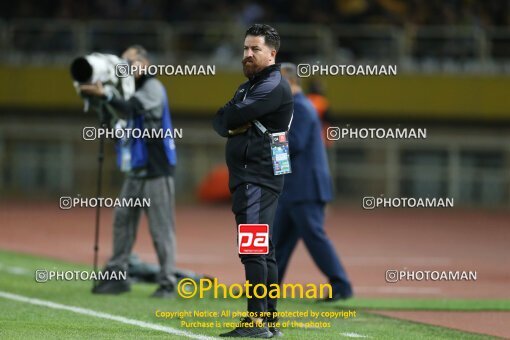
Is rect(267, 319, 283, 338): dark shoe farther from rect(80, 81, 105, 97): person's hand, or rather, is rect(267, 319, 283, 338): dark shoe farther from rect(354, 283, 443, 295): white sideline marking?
rect(354, 283, 443, 295): white sideline marking

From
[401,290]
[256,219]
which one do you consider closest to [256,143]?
[256,219]

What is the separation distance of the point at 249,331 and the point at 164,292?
3.00m

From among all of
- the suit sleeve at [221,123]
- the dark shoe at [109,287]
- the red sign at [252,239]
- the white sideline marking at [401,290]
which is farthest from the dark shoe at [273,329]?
the white sideline marking at [401,290]

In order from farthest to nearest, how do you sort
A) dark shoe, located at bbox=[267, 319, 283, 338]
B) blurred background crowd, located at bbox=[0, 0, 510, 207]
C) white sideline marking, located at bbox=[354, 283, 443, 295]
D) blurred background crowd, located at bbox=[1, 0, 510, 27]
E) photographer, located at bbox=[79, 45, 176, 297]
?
blurred background crowd, located at bbox=[1, 0, 510, 27]
blurred background crowd, located at bbox=[0, 0, 510, 207]
white sideline marking, located at bbox=[354, 283, 443, 295]
photographer, located at bbox=[79, 45, 176, 297]
dark shoe, located at bbox=[267, 319, 283, 338]

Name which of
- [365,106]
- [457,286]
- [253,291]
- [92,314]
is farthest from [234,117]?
[365,106]

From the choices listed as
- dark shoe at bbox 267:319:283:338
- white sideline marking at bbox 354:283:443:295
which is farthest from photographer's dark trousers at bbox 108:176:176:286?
dark shoe at bbox 267:319:283:338

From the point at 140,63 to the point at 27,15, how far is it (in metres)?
16.0

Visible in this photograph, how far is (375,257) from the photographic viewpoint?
1638 centimetres

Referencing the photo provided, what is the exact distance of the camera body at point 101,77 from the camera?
11070mm

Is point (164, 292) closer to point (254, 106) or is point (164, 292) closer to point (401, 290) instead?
point (401, 290)

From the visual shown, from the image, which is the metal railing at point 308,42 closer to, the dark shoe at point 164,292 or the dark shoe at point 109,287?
the dark shoe at point 109,287

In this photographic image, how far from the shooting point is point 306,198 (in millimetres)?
11531

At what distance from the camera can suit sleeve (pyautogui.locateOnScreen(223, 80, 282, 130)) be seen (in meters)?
8.62

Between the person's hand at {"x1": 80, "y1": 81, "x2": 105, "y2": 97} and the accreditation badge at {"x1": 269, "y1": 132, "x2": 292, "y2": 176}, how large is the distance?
8.99ft
